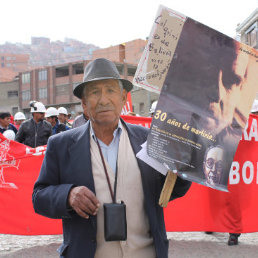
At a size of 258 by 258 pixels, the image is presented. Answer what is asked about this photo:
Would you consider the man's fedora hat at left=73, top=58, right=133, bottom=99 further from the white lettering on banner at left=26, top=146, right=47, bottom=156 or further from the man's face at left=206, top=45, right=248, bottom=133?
the white lettering on banner at left=26, top=146, right=47, bottom=156

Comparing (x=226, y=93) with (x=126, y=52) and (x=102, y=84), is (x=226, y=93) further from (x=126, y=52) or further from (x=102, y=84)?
(x=126, y=52)

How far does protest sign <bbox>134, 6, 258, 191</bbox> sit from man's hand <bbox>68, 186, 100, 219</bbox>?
0.37 m

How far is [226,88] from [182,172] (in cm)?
45

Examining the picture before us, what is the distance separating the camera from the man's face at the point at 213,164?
1648 millimetres

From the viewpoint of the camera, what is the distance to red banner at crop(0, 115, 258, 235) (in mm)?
4648

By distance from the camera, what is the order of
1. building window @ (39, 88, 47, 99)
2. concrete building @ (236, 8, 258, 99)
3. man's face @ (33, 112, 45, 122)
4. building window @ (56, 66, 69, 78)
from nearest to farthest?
1. man's face @ (33, 112, 45, 122)
2. concrete building @ (236, 8, 258, 99)
3. building window @ (56, 66, 69, 78)
4. building window @ (39, 88, 47, 99)

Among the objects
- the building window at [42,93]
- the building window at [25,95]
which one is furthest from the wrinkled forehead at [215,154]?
the building window at [25,95]

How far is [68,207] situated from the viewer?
1758mm

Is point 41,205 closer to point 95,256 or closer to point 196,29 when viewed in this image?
point 95,256

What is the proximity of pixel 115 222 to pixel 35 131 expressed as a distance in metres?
5.40

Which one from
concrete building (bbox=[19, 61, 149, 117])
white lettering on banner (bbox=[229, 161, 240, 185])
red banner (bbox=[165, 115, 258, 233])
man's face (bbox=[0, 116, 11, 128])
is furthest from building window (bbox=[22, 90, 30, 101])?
white lettering on banner (bbox=[229, 161, 240, 185])

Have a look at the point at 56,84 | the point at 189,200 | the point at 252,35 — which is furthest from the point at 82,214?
the point at 56,84

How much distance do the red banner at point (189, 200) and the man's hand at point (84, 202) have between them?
10.8ft

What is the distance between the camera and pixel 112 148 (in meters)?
2.01
